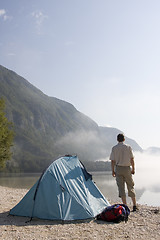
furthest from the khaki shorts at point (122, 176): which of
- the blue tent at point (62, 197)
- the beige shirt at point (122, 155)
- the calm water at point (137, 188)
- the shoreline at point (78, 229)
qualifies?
the calm water at point (137, 188)

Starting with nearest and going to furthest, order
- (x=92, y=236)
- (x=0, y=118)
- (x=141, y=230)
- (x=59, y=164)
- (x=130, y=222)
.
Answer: (x=92, y=236), (x=141, y=230), (x=130, y=222), (x=59, y=164), (x=0, y=118)

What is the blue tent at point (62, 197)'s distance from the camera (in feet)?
28.7

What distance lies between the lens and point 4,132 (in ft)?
87.2

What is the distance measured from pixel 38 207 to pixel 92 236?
8.73ft

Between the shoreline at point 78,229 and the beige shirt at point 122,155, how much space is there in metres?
2.18

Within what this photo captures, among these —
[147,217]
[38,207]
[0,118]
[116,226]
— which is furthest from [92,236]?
[0,118]

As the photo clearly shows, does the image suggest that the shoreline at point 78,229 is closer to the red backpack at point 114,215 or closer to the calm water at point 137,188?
the red backpack at point 114,215

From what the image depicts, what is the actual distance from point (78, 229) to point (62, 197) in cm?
149

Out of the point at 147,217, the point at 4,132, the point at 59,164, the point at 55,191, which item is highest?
the point at 4,132

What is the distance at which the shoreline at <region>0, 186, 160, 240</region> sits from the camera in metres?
7.09

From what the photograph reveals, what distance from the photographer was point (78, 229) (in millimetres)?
7762

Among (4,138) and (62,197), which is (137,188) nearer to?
(4,138)

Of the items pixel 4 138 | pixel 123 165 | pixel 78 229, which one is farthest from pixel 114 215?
pixel 4 138

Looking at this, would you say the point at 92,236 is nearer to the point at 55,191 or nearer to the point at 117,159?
the point at 55,191
